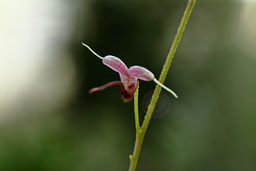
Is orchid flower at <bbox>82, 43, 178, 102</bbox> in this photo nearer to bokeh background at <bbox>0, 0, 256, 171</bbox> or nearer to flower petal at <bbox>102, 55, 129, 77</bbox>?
flower petal at <bbox>102, 55, 129, 77</bbox>

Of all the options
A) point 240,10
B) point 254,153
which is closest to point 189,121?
point 254,153

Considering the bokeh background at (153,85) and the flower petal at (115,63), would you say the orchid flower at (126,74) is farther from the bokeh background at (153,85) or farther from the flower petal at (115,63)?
the bokeh background at (153,85)

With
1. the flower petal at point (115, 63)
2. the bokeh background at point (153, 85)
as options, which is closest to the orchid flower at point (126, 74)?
the flower petal at point (115, 63)

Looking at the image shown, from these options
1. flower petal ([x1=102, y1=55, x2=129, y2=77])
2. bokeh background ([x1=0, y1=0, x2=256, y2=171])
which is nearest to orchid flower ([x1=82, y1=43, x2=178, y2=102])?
flower petal ([x1=102, y1=55, x2=129, y2=77])

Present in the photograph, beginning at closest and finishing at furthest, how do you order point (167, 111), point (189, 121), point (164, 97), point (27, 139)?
point (27, 139) < point (164, 97) < point (167, 111) < point (189, 121)

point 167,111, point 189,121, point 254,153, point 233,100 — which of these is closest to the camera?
point 167,111

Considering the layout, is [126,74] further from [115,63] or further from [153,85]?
[153,85]

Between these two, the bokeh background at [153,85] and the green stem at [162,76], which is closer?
the green stem at [162,76]

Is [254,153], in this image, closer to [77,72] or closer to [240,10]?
[240,10]

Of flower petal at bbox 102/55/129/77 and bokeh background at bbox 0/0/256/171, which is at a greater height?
flower petal at bbox 102/55/129/77
